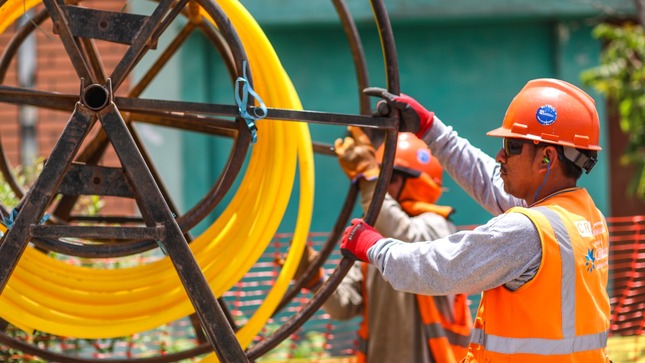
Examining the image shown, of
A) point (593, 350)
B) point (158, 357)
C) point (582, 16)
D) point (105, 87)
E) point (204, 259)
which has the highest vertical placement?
point (582, 16)

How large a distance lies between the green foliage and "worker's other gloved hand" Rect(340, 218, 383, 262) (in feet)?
14.9

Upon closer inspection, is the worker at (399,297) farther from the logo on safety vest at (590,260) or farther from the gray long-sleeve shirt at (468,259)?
the logo on safety vest at (590,260)

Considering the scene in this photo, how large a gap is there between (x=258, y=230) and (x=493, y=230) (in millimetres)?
881

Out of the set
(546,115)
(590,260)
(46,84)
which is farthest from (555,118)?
(46,84)

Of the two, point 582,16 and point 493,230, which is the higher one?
point 582,16

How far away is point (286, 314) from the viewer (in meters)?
7.59

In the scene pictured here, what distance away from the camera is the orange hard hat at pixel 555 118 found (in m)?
2.84

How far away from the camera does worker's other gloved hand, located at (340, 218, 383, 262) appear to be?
2.88 m

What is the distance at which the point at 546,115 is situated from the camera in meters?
2.85

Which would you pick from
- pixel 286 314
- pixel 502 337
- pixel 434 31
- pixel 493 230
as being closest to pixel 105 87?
pixel 493 230

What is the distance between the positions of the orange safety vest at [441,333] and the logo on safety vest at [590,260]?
1.11 metres

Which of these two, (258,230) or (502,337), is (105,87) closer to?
(258,230)

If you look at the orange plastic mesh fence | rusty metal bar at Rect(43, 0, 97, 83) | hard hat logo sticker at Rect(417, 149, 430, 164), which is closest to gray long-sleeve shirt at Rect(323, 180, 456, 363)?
hard hat logo sticker at Rect(417, 149, 430, 164)

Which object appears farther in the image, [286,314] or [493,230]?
[286,314]
